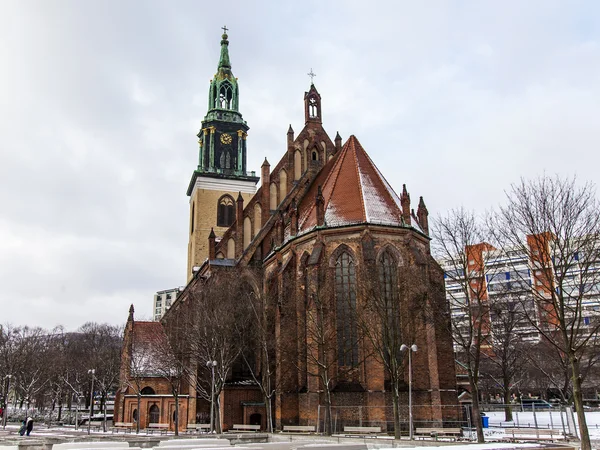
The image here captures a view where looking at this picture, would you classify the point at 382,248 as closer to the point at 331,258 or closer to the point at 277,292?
the point at 331,258

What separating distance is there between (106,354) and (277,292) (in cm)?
4412

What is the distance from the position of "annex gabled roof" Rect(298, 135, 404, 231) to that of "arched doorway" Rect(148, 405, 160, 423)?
20.8m

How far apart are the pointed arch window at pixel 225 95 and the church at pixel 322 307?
63.9 ft

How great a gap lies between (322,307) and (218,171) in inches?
1351

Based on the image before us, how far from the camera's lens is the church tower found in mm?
63438

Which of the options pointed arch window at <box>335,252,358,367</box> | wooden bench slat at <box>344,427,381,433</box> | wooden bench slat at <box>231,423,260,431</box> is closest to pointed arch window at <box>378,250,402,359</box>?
pointed arch window at <box>335,252,358,367</box>

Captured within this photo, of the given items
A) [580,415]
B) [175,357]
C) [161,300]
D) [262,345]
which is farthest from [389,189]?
[161,300]

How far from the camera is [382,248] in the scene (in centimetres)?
3575

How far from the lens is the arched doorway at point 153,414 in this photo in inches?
1882

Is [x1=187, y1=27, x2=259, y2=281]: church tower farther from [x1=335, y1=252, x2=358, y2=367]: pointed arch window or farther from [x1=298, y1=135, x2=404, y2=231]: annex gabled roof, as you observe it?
[x1=335, y1=252, x2=358, y2=367]: pointed arch window

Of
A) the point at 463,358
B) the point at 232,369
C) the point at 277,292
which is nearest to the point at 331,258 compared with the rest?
the point at 277,292

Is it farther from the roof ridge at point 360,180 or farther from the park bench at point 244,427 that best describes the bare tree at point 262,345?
the roof ridge at point 360,180

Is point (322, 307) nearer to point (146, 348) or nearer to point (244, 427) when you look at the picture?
point (244, 427)

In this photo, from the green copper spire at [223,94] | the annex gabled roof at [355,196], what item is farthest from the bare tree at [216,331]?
the green copper spire at [223,94]
